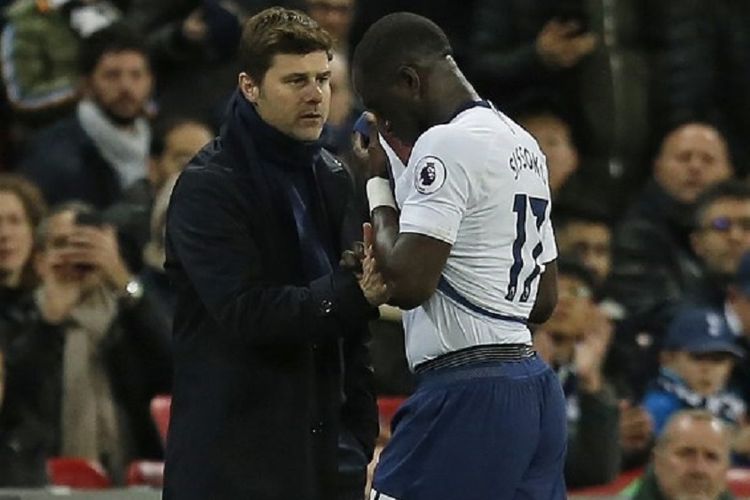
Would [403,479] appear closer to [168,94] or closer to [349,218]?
[349,218]

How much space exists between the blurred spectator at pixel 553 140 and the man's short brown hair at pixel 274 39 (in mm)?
4678

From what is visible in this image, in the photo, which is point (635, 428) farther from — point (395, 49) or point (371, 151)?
point (395, 49)

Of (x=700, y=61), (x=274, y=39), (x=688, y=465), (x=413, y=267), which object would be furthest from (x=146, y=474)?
(x=700, y=61)

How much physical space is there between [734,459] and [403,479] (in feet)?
11.5

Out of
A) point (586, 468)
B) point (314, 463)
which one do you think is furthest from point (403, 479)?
point (586, 468)

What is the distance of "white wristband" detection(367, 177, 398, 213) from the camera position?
17.4 feet

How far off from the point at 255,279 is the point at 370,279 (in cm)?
32

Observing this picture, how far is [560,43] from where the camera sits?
1026 centimetres

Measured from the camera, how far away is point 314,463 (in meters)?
5.51

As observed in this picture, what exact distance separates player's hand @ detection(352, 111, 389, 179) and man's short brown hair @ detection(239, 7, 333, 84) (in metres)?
0.24

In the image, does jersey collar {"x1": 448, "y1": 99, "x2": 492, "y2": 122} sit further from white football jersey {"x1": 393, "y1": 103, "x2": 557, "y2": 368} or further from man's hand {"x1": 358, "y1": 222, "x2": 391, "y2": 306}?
man's hand {"x1": 358, "y1": 222, "x2": 391, "y2": 306}

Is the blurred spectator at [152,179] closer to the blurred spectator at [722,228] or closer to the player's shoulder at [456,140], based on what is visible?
the blurred spectator at [722,228]

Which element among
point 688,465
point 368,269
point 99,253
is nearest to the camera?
point 368,269

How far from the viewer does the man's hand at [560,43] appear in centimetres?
1025
